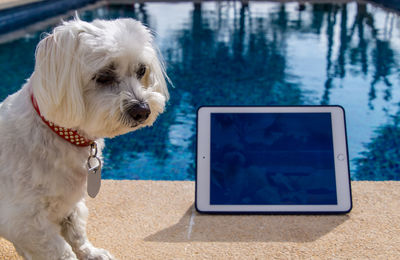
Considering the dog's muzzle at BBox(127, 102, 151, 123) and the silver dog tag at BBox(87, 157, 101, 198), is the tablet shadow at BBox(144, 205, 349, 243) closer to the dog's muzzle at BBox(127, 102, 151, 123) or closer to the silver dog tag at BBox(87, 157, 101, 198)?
the silver dog tag at BBox(87, 157, 101, 198)

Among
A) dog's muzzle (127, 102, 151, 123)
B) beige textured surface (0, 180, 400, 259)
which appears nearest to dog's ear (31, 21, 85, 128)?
dog's muzzle (127, 102, 151, 123)

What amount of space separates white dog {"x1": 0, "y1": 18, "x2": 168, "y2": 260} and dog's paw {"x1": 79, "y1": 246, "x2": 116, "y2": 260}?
38 centimetres

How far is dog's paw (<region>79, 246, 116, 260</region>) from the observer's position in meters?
2.69

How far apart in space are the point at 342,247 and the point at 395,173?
2.79 meters

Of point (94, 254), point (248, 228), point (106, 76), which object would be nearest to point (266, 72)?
point (248, 228)

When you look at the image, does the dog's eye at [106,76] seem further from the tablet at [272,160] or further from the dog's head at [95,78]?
the tablet at [272,160]

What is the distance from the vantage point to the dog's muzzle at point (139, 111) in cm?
224

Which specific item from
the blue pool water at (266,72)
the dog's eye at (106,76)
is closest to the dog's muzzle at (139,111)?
the dog's eye at (106,76)

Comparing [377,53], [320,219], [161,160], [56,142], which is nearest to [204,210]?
[320,219]

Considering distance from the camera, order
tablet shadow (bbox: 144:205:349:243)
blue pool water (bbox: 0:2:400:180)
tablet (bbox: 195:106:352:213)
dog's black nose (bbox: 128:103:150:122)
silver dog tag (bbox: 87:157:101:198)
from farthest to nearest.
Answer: blue pool water (bbox: 0:2:400:180), tablet (bbox: 195:106:352:213), tablet shadow (bbox: 144:205:349:243), silver dog tag (bbox: 87:157:101:198), dog's black nose (bbox: 128:103:150:122)

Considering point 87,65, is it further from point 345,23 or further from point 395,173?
point 345,23

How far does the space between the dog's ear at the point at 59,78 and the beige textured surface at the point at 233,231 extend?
1.08m

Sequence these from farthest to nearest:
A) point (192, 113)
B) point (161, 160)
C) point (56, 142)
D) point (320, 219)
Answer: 1. point (192, 113)
2. point (161, 160)
3. point (320, 219)
4. point (56, 142)

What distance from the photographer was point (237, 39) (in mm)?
11422
